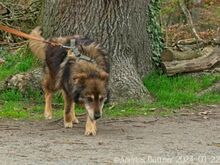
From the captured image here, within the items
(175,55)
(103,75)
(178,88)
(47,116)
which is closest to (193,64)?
(175,55)

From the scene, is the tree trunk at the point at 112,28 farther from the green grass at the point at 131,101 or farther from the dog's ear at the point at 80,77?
the dog's ear at the point at 80,77

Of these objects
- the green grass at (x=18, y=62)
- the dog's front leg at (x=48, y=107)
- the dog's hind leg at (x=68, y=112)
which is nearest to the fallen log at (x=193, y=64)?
the green grass at (x=18, y=62)

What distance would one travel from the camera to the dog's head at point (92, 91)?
8953 mm

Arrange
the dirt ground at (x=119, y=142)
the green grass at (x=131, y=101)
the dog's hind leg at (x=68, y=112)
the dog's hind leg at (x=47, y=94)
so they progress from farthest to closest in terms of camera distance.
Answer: the green grass at (x=131, y=101) → the dog's hind leg at (x=47, y=94) → the dog's hind leg at (x=68, y=112) → the dirt ground at (x=119, y=142)

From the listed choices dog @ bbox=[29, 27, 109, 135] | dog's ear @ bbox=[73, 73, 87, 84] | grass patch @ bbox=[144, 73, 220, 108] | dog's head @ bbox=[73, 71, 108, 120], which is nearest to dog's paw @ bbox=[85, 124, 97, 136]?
dog @ bbox=[29, 27, 109, 135]

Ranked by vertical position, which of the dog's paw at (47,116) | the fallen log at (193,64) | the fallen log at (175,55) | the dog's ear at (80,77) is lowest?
the dog's paw at (47,116)

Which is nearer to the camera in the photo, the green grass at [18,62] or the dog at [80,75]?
the dog at [80,75]

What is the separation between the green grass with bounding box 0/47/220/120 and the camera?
37.3 feet

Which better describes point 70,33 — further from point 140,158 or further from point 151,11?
point 140,158

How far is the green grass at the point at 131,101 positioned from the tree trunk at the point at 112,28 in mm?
453

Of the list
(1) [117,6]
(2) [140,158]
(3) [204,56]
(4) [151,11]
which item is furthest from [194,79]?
(2) [140,158]

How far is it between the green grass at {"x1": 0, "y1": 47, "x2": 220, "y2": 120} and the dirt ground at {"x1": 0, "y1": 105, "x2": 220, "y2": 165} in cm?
55

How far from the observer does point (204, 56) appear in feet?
45.8

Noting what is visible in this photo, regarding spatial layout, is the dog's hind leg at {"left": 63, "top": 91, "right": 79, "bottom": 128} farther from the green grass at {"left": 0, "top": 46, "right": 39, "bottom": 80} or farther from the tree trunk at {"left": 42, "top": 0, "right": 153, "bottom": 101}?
the green grass at {"left": 0, "top": 46, "right": 39, "bottom": 80}
